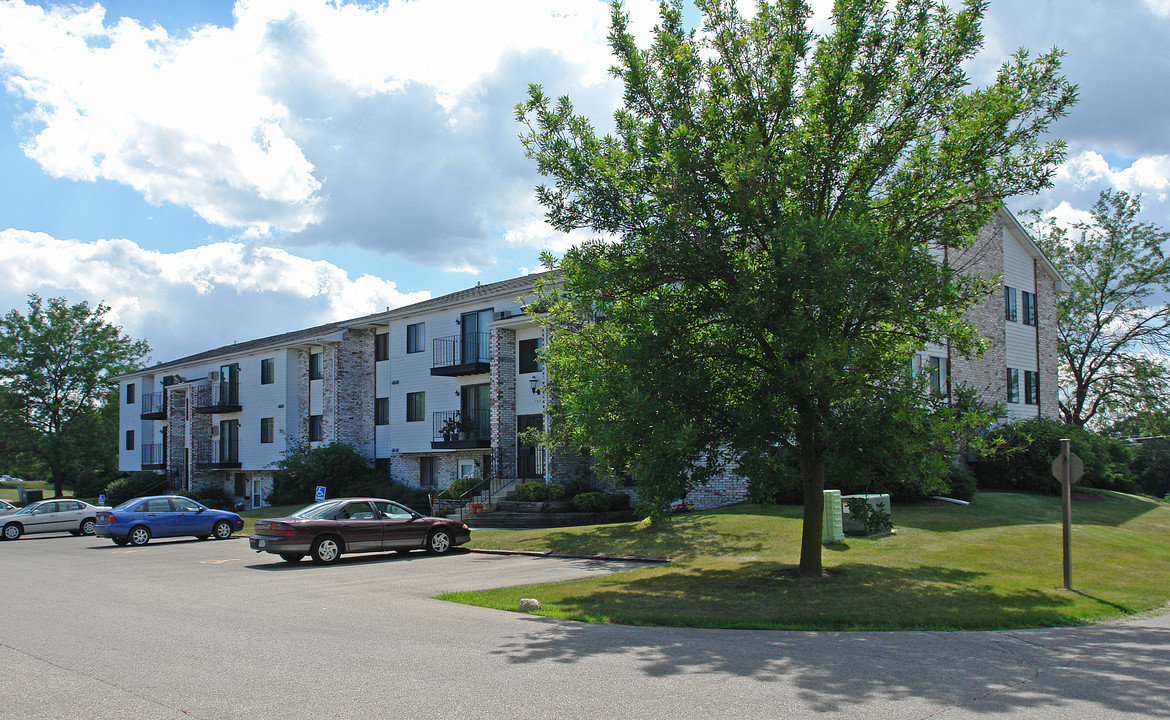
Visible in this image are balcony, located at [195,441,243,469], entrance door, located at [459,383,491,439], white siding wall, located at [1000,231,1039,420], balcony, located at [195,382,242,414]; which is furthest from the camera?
balcony, located at [195,382,242,414]

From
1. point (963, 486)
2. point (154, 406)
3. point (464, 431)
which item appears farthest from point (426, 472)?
point (154, 406)

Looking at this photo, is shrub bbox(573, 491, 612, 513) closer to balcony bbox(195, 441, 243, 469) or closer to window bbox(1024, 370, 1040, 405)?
window bbox(1024, 370, 1040, 405)

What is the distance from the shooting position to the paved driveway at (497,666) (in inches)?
239

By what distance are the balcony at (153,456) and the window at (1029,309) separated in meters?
48.4

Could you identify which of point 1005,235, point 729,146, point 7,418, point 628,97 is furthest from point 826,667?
point 7,418

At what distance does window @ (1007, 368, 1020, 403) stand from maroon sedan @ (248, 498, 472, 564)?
2455cm

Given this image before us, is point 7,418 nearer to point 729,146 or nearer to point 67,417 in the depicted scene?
point 67,417

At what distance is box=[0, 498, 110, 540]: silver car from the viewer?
27.3m

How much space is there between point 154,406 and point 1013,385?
49.7 meters

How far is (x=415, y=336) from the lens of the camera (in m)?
35.6

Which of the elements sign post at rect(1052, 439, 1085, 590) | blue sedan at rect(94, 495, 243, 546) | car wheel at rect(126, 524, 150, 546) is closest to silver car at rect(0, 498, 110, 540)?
blue sedan at rect(94, 495, 243, 546)

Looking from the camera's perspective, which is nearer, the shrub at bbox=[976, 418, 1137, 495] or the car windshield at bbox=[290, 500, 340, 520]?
the car windshield at bbox=[290, 500, 340, 520]

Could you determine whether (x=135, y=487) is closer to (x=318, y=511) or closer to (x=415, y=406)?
(x=415, y=406)

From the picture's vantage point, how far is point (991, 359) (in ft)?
104
